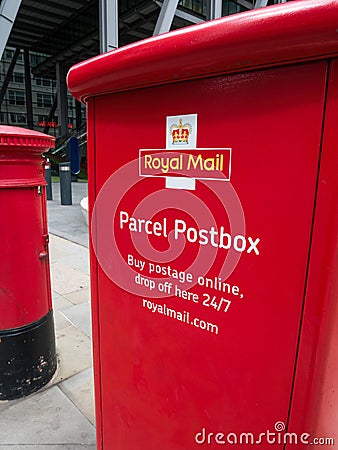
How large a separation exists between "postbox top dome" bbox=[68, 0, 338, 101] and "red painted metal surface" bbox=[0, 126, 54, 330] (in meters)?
1.07

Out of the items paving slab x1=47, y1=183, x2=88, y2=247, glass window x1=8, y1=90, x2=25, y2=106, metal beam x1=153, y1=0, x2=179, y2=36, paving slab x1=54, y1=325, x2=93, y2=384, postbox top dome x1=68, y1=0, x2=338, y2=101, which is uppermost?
glass window x1=8, y1=90, x2=25, y2=106

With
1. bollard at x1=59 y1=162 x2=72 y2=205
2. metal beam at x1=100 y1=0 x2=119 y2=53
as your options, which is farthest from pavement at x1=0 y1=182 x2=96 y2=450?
metal beam at x1=100 y1=0 x2=119 y2=53

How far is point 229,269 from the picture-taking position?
0.89 meters

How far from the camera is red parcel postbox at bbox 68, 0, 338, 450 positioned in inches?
28.3

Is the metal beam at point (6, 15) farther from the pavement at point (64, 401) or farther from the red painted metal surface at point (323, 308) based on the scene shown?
the red painted metal surface at point (323, 308)

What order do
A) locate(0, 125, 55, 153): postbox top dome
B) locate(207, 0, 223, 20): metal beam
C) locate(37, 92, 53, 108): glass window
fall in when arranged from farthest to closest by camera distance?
locate(37, 92, 53, 108): glass window < locate(207, 0, 223, 20): metal beam < locate(0, 125, 55, 153): postbox top dome

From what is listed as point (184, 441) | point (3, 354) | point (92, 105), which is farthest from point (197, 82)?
point (3, 354)

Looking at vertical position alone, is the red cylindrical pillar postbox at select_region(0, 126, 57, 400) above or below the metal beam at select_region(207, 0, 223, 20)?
below

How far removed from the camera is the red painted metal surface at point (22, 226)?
1849 millimetres

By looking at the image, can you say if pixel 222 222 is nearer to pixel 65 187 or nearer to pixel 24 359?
pixel 24 359

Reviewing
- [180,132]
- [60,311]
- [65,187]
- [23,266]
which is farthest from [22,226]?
[65,187]

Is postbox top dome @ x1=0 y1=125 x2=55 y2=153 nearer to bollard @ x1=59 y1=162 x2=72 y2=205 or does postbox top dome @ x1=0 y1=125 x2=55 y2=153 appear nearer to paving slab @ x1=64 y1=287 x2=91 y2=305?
paving slab @ x1=64 y1=287 x2=91 y2=305

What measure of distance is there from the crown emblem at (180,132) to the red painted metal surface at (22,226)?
1.20 meters

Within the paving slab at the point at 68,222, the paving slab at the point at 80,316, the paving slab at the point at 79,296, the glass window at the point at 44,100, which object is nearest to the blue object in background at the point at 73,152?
the paving slab at the point at 80,316
